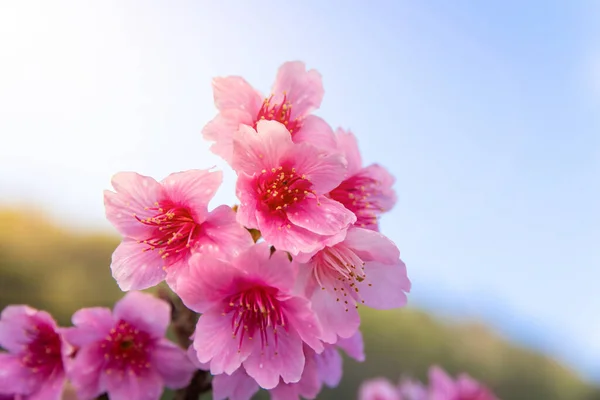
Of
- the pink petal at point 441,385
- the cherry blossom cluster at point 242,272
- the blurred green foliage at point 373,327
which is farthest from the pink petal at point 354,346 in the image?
the blurred green foliage at point 373,327

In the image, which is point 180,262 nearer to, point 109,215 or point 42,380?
point 109,215

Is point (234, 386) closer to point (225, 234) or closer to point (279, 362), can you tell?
point (279, 362)

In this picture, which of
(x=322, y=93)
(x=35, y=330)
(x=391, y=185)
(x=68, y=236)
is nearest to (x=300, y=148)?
(x=322, y=93)

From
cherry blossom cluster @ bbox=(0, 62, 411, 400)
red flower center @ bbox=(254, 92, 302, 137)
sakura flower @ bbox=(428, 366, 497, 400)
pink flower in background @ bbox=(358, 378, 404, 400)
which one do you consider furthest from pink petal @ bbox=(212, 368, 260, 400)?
pink flower in background @ bbox=(358, 378, 404, 400)

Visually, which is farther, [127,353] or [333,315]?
[127,353]

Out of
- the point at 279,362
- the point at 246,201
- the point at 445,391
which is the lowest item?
the point at 445,391

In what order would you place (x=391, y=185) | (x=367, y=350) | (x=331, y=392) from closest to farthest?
(x=391, y=185)
(x=331, y=392)
(x=367, y=350)

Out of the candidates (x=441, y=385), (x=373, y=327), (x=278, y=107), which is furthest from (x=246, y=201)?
(x=373, y=327)
